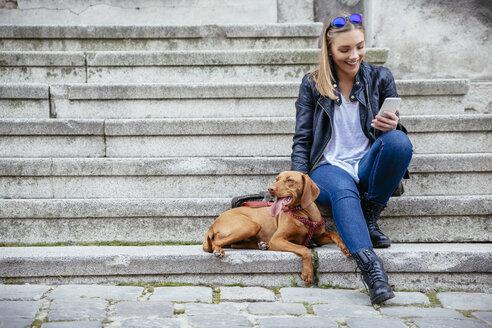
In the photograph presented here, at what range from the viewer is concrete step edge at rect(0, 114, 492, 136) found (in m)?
3.84

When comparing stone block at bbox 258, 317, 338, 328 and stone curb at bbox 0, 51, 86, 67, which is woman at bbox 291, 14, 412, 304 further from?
stone curb at bbox 0, 51, 86, 67

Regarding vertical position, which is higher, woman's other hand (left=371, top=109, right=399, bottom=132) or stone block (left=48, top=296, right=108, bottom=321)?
woman's other hand (left=371, top=109, right=399, bottom=132)

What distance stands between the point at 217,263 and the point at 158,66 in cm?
250

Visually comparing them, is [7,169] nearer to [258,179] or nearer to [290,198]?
[258,179]

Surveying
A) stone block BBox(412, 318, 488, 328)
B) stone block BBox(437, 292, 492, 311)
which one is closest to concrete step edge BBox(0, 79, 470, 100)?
stone block BBox(437, 292, 492, 311)

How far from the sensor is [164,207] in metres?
3.31

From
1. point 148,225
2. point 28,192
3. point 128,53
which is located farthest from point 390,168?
point 128,53

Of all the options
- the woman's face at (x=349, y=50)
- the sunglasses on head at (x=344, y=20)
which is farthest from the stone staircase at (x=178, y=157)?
the sunglasses on head at (x=344, y=20)

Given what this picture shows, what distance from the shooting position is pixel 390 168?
287 cm

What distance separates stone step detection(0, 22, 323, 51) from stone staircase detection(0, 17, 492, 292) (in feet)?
0.04

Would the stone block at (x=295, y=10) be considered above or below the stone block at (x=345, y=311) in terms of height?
above

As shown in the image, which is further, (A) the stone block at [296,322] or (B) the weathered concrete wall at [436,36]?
(B) the weathered concrete wall at [436,36]

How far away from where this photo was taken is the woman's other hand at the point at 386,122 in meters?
2.91

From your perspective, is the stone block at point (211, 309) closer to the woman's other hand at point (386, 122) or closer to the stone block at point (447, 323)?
the stone block at point (447, 323)
